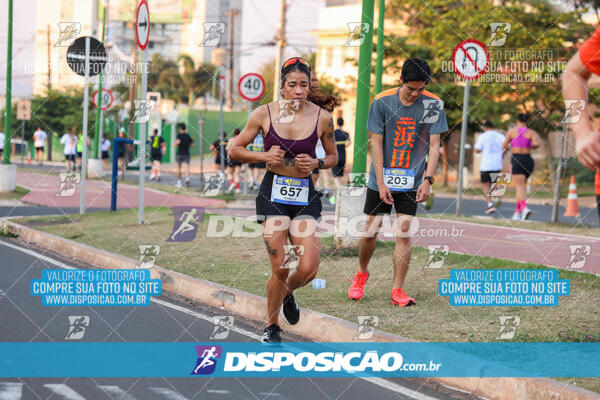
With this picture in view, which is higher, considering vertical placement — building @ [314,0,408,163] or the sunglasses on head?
building @ [314,0,408,163]

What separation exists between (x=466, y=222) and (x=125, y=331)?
31.1ft

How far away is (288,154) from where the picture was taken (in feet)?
20.1

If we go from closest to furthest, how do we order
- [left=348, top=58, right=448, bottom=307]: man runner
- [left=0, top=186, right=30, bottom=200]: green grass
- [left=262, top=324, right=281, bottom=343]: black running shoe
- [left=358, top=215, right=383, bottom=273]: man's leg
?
[left=262, top=324, right=281, bottom=343]: black running shoe, [left=348, top=58, right=448, bottom=307]: man runner, [left=358, top=215, right=383, bottom=273]: man's leg, [left=0, top=186, right=30, bottom=200]: green grass

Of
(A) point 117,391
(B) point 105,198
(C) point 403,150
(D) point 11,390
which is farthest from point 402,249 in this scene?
(B) point 105,198

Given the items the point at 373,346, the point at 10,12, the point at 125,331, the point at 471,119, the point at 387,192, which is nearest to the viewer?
the point at 373,346

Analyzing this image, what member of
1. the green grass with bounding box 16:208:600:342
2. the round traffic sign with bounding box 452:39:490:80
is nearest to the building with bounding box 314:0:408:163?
the round traffic sign with bounding box 452:39:490:80

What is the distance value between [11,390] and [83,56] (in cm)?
961

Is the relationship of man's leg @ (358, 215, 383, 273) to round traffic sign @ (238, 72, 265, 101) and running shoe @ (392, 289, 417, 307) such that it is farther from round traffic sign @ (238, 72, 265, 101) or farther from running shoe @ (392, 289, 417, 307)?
round traffic sign @ (238, 72, 265, 101)

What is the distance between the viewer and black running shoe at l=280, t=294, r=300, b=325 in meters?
6.44

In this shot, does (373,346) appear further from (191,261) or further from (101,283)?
(191,261)

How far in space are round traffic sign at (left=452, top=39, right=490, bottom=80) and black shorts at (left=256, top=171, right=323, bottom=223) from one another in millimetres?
7893

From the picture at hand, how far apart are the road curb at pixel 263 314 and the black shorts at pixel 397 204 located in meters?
1.17

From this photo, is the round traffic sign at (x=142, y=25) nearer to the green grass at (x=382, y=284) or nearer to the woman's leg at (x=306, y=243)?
the green grass at (x=382, y=284)

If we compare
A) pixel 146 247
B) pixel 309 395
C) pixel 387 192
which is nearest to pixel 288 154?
pixel 387 192
